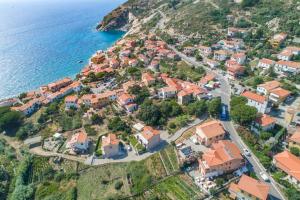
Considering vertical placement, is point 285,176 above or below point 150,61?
below

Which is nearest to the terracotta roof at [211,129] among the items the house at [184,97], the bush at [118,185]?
the house at [184,97]

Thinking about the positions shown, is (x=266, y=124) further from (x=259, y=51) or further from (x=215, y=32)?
(x=215, y=32)

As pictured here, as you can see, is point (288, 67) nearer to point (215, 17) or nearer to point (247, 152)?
point (247, 152)

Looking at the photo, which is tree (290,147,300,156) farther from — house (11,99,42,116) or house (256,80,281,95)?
house (11,99,42,116)

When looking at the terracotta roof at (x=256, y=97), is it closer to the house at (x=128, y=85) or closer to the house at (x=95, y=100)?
the house at (x=128, y=85)

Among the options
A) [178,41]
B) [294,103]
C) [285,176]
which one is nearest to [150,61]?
[178,41]

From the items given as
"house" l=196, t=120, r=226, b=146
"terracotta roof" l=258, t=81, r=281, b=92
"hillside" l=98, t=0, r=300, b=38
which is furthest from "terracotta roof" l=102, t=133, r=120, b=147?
"hillside" l=98, t=0, r=300, b=38
